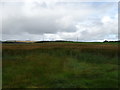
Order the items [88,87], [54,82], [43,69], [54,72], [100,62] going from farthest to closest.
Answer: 1. [100,62]
2. [43,69]
3. [54,72]
4. [54,82]
5. [88,87]

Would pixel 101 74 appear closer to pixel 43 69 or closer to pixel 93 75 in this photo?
pixel 93 75

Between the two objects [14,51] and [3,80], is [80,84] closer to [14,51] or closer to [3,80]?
[3,80]

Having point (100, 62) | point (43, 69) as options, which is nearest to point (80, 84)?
point (43, 69)

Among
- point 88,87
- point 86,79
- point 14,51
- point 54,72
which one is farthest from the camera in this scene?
point 14,51

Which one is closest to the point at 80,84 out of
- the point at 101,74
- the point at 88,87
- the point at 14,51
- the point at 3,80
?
the point at 88,87

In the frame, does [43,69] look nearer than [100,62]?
Yes

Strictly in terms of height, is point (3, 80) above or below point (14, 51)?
below

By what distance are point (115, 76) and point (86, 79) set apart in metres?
2.52

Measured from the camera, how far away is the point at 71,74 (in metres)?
12.6

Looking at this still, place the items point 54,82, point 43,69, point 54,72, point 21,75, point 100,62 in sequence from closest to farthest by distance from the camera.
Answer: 1. point 54,82
2. point 21,75
3. point 54,72
4. point 43,69
5. point 100,62

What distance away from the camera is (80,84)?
10148 millimetres

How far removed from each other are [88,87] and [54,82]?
2.48 meters

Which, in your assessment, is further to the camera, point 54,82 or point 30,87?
point 54,82

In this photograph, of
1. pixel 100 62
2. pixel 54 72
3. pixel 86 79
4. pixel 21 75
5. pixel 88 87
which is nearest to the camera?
pixel 88 87
